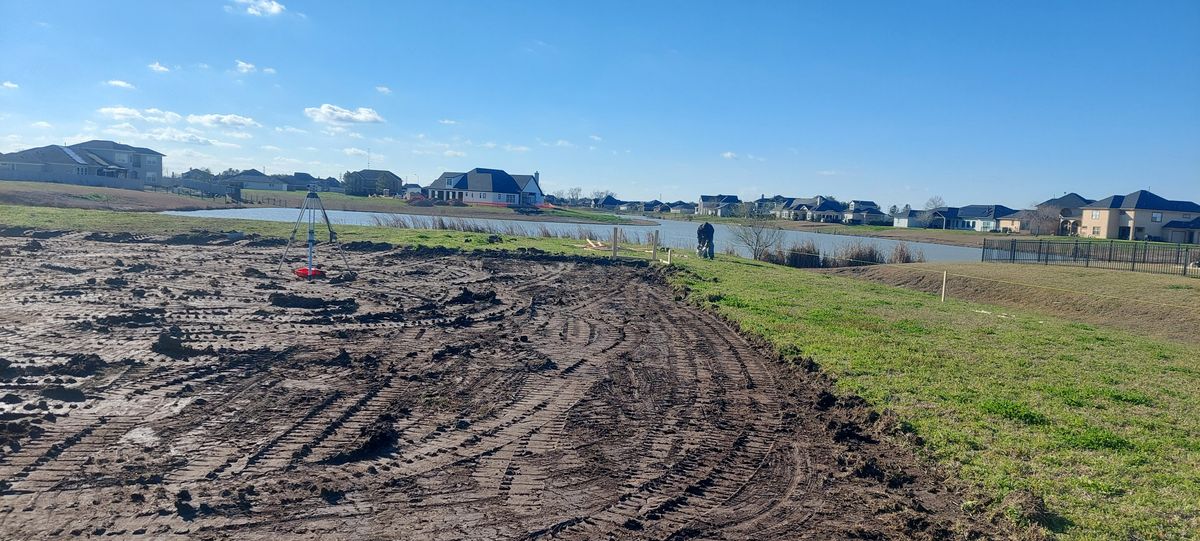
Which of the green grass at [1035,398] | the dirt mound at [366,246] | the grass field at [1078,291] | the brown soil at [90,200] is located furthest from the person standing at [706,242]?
the brown soil at [90,200]

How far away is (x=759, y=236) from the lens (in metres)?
36.8

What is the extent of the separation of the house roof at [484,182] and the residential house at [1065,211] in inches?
2428

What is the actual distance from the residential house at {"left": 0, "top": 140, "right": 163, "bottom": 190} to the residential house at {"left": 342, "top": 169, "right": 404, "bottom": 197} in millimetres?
25633

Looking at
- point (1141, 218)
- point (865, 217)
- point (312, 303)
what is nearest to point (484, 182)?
point (865, 217)

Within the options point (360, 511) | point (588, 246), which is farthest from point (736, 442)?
point (588, 246)

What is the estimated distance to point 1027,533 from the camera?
5.46 metres

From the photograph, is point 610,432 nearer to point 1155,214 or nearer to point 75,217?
point 75,217

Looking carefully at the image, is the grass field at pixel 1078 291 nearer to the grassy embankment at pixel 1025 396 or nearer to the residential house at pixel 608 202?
the grassy embankment at pixel 1025 396

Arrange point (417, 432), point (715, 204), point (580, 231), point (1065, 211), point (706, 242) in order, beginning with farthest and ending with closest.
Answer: point (715, 204) < point (1065, 211) < point (580, 231) < point (706, 242) < point (417, 432)

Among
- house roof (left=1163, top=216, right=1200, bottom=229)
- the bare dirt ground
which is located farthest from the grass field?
house roof (left=1163, top=216, right=1200, bottom=229)

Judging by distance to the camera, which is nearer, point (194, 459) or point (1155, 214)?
point (194, 459)

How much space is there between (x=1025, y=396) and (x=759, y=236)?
27.8 m

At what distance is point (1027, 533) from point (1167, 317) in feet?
58.9

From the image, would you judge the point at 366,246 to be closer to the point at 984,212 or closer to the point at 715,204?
the point at 984,212
